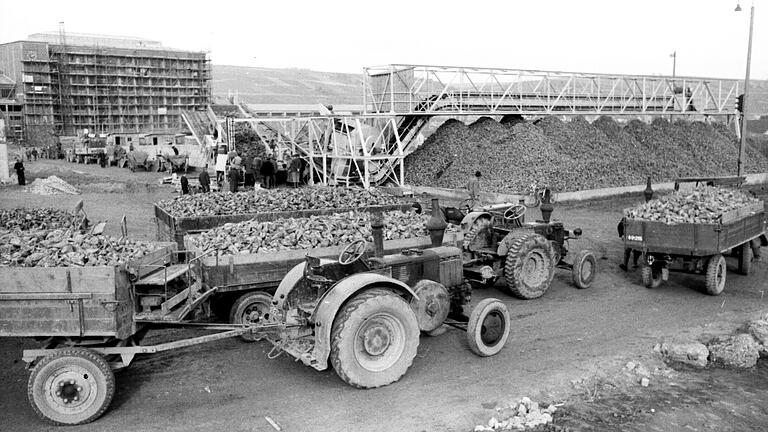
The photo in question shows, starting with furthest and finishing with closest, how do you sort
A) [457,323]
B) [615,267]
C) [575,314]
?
[615,267] < [575,314] < [457,323]

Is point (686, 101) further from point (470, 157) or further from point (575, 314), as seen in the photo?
point (575, 314)

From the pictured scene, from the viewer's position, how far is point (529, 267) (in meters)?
11.3

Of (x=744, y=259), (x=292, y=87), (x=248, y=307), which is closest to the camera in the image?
(x=248, y=307)

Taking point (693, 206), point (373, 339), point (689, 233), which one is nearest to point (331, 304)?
point (373, 339)

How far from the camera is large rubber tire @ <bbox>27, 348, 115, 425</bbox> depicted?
20.9 feet

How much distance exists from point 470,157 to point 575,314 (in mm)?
16642

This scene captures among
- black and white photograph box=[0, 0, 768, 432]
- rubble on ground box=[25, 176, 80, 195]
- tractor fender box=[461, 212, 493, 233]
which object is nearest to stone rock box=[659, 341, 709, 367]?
black and white photograph box=[0, 0, 768, 432]

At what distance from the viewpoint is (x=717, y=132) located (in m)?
35.0

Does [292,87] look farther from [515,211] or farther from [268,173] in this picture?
[515,211]

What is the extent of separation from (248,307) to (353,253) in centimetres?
224

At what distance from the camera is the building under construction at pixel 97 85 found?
60469mm

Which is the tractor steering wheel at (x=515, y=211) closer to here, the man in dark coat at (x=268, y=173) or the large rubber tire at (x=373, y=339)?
the large rubber tire at (x=373, y=339)

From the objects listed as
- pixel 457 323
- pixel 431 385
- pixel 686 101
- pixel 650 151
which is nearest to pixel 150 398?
pixel 431 385

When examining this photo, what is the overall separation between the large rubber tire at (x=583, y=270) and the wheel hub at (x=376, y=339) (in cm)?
592
